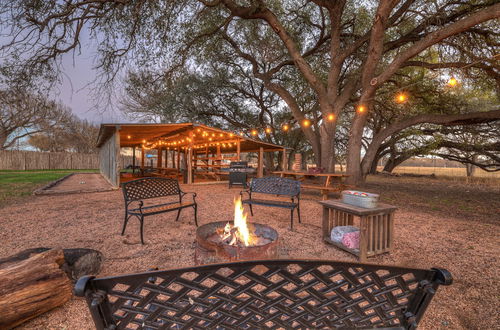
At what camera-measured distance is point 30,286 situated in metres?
1.83

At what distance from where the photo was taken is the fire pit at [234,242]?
2.49 m

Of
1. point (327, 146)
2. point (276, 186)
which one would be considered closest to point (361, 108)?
point (327, 146)

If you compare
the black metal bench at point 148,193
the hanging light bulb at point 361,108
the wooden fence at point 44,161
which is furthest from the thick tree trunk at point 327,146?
the wooden fence at point 44,161

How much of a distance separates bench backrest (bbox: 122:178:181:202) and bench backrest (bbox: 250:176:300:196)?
1894 millimetres

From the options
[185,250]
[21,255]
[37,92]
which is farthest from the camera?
[37,92]

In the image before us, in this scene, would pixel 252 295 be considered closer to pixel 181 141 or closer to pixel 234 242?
pixel 234 242

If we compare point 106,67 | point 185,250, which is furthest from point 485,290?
point 106,67

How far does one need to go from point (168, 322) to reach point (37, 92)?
8013 millimetres

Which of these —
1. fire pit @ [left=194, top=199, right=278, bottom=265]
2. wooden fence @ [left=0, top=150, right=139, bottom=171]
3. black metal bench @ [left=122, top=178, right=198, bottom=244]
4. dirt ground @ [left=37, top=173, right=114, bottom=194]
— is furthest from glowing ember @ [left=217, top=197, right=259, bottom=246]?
wooden fence @ [left=0, top=150, right=139, bottom=171]

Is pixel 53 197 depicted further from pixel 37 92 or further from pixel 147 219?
pixel 147 219

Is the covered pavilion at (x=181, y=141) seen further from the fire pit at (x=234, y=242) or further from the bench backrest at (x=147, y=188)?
the fire pit at (x=234, y=242)

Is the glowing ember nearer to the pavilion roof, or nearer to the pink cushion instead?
the pink cushion

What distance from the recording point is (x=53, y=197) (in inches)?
277

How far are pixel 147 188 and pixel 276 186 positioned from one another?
2.79 meters
